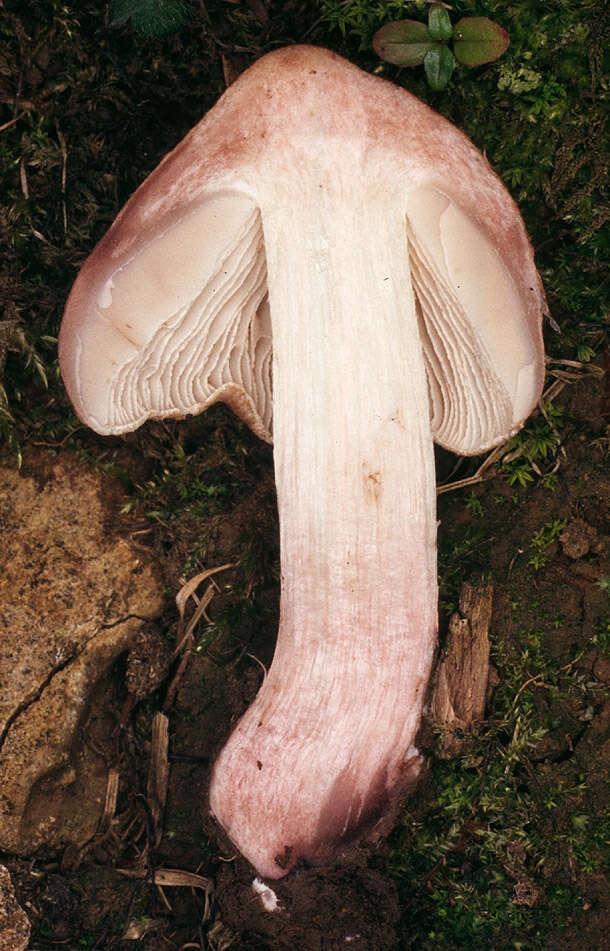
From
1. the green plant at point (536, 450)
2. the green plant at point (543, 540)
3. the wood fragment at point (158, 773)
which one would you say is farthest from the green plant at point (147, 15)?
Result: the wood fragment at point (158, 773)

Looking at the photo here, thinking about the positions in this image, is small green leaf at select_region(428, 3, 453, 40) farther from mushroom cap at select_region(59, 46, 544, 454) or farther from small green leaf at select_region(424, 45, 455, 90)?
mushroom cap at select_region(59, 46, 544, 454)

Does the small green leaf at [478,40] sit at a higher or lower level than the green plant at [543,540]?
higher

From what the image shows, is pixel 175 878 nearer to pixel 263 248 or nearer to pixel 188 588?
pixel 188 588

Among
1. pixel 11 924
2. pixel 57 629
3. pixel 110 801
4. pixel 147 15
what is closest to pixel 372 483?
pixel 57 629

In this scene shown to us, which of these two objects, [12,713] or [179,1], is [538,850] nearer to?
[12,713]

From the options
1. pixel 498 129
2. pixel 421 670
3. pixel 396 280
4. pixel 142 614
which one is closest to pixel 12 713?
pixel 142 614

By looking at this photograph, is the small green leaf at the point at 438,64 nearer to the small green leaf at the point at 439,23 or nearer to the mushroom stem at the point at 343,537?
the small green leaf at the point at 439,23
